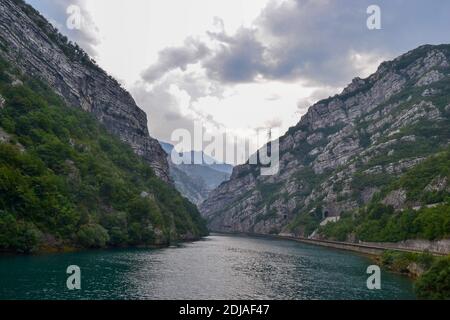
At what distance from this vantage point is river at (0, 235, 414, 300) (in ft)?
200

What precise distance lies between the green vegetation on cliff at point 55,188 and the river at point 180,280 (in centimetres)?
1428

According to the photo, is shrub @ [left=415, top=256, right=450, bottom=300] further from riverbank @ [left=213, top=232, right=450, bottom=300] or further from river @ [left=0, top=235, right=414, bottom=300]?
river @ [left=0, top=235, right=414, bottom=300]

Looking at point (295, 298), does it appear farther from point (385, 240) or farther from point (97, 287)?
point (385, 240)

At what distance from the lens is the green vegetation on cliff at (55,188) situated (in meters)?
105

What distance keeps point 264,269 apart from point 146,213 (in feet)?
260

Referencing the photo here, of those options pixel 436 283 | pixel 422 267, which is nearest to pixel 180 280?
pixel 436 283

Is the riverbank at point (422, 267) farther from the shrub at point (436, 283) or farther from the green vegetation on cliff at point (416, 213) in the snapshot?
the green vegetation on cliff at point (416, 213)

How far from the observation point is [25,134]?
138 metres

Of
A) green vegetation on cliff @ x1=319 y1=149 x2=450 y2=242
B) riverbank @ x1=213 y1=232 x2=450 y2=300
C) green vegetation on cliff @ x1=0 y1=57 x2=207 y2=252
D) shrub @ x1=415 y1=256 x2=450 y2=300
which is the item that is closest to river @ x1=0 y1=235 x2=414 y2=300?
shrub @ x1=415 y1=256 x2=450 y2=300

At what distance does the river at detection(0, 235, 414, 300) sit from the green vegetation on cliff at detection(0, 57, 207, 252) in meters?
14.3

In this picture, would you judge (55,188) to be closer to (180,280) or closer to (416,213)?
(180,280)

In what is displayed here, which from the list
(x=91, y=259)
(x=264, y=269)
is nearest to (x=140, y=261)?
(x=91, y=259)

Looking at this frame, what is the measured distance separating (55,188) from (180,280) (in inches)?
2534
